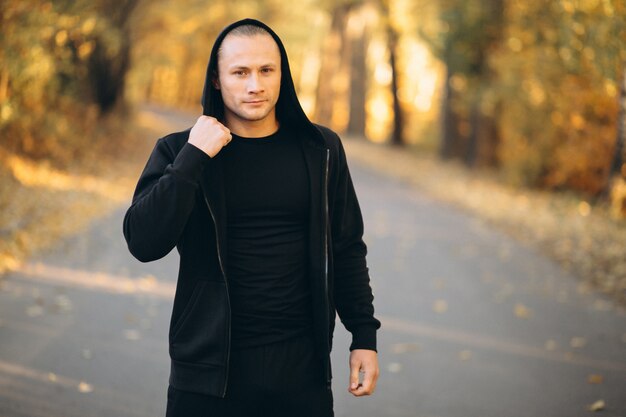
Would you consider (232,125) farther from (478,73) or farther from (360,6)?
(360,6)

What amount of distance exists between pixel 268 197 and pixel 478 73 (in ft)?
77.1

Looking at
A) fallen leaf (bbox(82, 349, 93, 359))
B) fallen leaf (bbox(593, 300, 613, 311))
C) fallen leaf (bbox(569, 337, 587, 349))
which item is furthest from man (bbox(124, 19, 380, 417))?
fallen leaf (bbox(593, 300, 613, 311))

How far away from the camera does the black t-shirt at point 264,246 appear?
3020 mm

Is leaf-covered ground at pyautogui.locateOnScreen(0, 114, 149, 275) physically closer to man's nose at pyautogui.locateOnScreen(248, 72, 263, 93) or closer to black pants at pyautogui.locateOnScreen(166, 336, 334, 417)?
black pants at pyautogui.locateOnScreen(166, 336, 334, 417)

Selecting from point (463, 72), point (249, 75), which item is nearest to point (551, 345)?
point (249, 75)

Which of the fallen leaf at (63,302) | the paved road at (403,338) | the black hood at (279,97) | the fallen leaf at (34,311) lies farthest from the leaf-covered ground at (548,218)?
the black hood at (279,97)

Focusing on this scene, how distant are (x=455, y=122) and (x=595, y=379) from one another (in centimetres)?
2520

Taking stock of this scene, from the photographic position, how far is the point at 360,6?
1486 inches

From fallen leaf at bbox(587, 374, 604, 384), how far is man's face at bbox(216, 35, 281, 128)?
15.0 feet

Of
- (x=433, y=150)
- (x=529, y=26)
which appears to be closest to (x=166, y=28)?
(x=529, y=26)

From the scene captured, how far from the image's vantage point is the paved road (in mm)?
5965

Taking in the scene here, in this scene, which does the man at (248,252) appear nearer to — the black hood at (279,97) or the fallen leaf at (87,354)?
the black hood at (279,97)

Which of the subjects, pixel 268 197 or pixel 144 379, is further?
pixel 144 379

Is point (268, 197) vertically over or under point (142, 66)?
under
